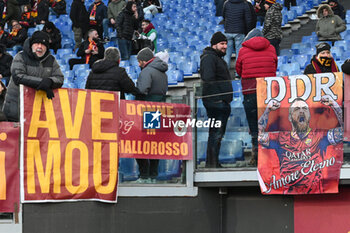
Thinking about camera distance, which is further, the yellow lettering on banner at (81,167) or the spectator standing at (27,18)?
the spectator standing at (27,18)

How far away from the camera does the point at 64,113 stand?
10.9 metres

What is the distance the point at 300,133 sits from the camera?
1120 cm


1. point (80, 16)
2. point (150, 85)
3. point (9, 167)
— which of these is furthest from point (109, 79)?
point (80, 16)

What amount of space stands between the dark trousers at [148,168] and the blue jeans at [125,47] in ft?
23.4

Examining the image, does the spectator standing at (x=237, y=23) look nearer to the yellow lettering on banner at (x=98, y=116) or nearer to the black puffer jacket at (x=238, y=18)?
the black puffer jacket at (x=238, y=18)

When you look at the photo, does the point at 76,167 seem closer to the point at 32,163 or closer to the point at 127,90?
the point at 32,163

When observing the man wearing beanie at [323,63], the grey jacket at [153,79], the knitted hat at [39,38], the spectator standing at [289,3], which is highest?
the spectator standing at [289,3]

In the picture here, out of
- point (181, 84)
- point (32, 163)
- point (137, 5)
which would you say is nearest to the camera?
point (32, 163)

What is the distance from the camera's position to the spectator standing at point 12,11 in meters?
22.5

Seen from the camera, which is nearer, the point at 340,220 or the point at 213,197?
the point at 340,220

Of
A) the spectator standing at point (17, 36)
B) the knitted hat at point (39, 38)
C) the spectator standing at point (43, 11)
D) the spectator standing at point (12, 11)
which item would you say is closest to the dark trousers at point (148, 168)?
the knitted hat at point (39, 38)

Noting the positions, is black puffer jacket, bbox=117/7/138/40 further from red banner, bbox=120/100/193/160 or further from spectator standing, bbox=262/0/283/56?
red banner, bbox=120/100/193/160

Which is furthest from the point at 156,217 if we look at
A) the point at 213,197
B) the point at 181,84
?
the point at 181,84

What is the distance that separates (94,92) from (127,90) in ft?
2.01
